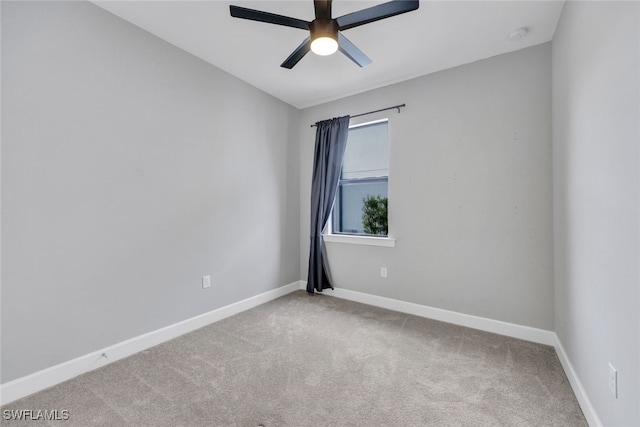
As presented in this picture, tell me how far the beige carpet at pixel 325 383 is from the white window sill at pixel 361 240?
37.9 inches

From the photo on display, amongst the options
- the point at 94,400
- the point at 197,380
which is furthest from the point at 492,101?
the point at 94,400

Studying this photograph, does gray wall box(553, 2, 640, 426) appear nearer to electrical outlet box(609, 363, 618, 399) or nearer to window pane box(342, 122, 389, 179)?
electrical outlet box(609, 363, 618, 399)

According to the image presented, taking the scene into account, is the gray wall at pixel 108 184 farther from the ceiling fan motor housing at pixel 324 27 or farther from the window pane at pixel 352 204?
the ceiling fan motor housing at pixel 324 27

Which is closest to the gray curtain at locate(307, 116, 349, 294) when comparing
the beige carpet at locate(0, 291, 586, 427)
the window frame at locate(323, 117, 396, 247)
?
the window frame at locate(323, 117, 396, 247)

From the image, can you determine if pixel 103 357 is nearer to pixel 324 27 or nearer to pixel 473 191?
pixel 324 27

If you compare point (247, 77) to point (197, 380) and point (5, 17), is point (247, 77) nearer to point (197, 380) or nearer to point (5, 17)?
point (5, 17)

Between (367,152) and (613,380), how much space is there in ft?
9.40

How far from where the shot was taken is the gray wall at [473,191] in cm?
243

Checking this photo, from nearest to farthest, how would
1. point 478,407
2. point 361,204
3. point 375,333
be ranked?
point 478,407 < point 375,333 < point 361,204

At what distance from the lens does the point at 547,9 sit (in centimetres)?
202

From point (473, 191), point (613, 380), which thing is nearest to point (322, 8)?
point (473, 191)

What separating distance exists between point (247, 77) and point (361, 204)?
6.53ft

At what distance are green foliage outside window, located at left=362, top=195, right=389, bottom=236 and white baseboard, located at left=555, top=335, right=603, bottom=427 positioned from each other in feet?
6.00

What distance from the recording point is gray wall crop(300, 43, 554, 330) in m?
2.43
